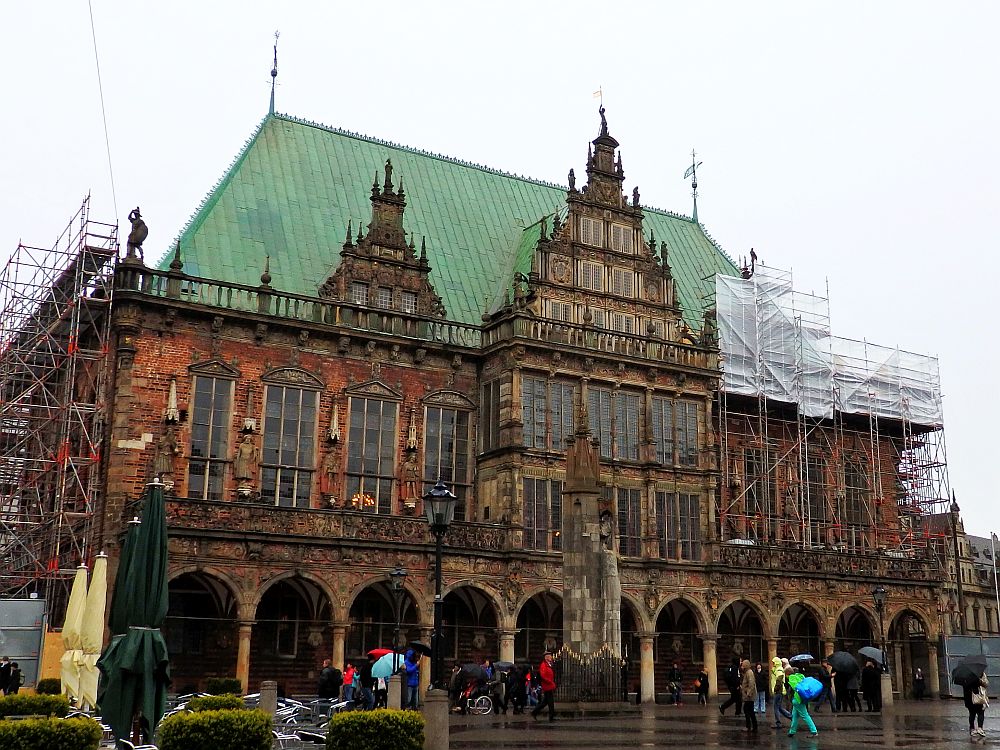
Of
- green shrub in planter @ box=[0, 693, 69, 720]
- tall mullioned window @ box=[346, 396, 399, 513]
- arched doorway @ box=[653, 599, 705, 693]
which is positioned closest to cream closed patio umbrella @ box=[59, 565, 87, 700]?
green shrub in planter @ box=[0, 693, 69, 720]

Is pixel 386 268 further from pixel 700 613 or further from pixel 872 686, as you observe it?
pixel 872 686

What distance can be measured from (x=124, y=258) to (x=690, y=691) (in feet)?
78.3

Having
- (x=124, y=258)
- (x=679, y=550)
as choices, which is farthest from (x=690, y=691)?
(x=124, y=258)

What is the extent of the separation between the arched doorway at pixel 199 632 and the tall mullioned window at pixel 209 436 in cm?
256

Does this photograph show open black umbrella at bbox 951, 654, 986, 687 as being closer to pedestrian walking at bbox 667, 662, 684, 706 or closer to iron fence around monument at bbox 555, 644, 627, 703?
iron fence around monument at bbox 555, 644, 627, 703

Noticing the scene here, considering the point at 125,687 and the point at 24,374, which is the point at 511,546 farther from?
the point at 125,687

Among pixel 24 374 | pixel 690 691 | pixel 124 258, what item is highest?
pixel 124 258

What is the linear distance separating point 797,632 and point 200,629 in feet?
76.4

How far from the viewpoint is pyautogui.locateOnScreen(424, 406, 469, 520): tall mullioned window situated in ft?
120

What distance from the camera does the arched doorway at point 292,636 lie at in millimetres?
32469

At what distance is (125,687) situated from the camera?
15523 millimetres

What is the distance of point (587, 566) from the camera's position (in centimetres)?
2548

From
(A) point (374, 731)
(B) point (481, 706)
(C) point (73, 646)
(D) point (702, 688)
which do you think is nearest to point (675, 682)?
(D) point (702, 688)

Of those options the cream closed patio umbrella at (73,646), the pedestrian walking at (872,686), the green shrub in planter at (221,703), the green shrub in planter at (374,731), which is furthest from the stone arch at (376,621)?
the green shrub in planter at (374,731)
